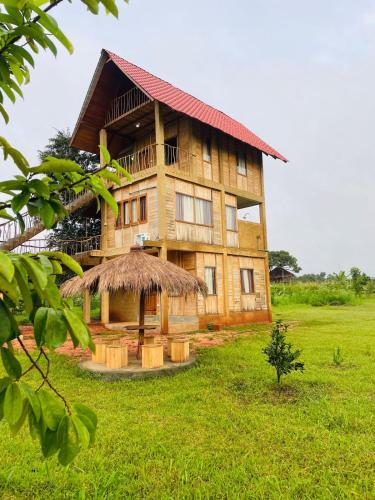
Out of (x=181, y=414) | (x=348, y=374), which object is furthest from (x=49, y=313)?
(x=348, y=374)

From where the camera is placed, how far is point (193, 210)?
1362 centimetres

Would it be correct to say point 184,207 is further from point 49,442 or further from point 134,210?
point 49,442

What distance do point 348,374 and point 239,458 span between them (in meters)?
3.77

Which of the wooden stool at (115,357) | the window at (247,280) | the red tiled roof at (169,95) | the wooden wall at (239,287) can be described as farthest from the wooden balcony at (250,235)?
the wooden stool at (115,357)

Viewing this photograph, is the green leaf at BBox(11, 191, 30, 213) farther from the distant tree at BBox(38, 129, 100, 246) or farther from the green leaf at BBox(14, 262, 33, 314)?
the distant tree at BBox(38, 129, 100, 246)

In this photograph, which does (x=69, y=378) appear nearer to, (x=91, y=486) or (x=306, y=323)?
(x=91, y=486)

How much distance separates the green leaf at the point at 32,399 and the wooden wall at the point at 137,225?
11.6m

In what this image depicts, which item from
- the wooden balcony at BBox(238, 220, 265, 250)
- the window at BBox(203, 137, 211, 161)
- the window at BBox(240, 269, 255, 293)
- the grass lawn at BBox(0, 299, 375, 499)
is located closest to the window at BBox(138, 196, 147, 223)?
the window at BBox(203, 137, 211, 161)

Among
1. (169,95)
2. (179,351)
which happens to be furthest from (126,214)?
(179,351)

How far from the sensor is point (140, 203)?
44.1 ft

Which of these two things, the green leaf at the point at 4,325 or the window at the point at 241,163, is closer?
the green leaf at the point at 4,325

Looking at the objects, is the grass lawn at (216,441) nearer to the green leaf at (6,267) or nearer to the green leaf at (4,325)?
the green leaf at (4,325)

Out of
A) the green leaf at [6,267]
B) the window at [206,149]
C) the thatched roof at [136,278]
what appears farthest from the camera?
the window at [206,149]

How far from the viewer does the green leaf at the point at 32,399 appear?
92cm
